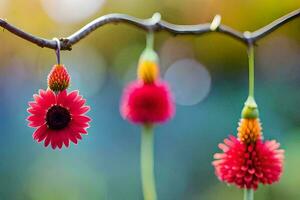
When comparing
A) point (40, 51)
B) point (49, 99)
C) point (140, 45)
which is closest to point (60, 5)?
point (40, 51)

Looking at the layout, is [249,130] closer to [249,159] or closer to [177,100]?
[249,159]

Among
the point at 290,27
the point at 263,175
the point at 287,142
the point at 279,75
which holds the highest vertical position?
the point at 290,27

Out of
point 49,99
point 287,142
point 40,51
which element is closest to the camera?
point 49,99

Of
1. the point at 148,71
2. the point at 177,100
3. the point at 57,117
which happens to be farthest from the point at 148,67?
the point at 177,100

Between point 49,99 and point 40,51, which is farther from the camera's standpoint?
point 40,51

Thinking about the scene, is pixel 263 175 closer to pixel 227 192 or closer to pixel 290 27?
pixel 227 192

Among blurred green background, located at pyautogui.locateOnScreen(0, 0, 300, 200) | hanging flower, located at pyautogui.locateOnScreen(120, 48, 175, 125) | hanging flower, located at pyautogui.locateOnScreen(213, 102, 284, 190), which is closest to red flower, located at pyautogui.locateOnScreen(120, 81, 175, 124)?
hanging flower, located at pyautogui.locateOnScreen(120, 48, 175, 125)
